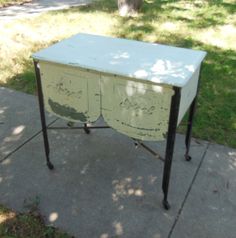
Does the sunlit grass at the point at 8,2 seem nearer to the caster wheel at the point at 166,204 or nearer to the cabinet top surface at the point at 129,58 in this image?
the cabinet top surface at the point at 129,58

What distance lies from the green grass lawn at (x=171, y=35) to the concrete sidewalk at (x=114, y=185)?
24.2 inches

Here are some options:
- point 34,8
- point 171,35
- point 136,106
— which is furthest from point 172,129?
point 34,8

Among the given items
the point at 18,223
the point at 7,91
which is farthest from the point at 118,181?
the point at 7,91

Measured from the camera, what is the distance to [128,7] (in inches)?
287

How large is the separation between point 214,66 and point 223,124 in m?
1.54

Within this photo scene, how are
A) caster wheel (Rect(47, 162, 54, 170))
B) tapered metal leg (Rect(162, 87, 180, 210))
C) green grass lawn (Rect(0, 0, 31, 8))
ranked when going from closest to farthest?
tapered metal leg (Rect(162, 87, 180, 210)) < caster wheel (Rect(47, 162, 54, 170)) < green grass lawn (Rect(0, 0, 31, 8))

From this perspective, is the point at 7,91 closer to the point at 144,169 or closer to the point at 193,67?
the point at 144,169

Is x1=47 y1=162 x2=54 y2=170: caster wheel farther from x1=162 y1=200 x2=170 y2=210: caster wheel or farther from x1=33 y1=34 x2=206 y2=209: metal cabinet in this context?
x1=162 y1=200 x2=170 y2=210: caster wheel

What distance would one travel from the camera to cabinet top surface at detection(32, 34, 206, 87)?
Result: 7.75 feet

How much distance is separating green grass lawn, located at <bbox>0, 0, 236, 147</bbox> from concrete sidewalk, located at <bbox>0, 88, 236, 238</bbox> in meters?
0.62

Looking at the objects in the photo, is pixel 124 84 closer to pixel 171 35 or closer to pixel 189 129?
pixel 189 129

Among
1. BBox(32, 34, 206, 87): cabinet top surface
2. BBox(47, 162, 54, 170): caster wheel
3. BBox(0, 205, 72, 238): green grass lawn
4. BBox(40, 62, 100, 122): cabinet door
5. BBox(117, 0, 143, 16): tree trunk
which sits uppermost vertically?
BBox(32, 34, 206, 87): cabinet top surface

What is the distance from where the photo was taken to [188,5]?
8031mm

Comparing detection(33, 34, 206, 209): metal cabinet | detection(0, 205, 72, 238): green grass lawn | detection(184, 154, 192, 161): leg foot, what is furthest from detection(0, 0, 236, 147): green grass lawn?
detection(0, 205, 72, 238): green grass lawn
